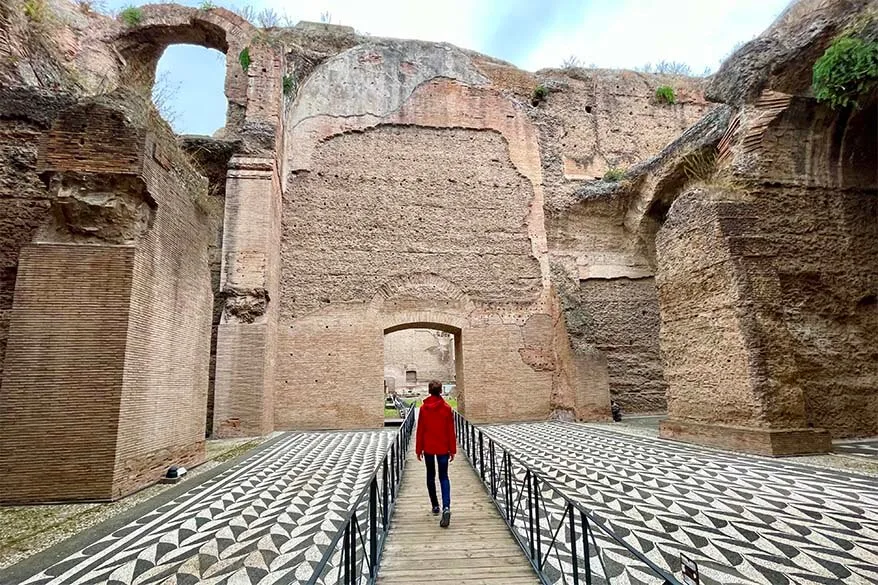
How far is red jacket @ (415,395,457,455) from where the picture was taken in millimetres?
3607

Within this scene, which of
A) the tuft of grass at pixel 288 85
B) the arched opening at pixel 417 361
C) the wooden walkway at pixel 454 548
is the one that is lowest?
the wooden walkway at pixel 454 548

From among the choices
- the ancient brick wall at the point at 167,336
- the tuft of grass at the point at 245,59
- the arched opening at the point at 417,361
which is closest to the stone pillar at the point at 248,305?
the ancient brick wall at the point at 167,336

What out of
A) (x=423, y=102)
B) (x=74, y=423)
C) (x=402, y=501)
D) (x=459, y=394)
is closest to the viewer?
(x=74, y=423)

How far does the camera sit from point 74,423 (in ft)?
13.1

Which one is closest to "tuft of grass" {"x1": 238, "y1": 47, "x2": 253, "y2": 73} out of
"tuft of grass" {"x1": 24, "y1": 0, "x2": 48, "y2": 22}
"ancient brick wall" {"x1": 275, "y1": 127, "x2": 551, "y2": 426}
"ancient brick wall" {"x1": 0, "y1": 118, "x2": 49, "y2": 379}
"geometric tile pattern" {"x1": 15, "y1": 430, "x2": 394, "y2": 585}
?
"ancient brick wall" {"x1": 275, "y1": 127, "x2": 551, "y2": 426}

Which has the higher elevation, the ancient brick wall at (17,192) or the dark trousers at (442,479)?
the ancient brick wall at (17,192)

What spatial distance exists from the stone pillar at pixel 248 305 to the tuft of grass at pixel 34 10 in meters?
3.52

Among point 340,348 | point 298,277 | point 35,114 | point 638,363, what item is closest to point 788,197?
point 638,363

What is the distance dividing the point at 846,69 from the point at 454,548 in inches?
272

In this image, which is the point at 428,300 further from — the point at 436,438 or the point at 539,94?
the point at 539,94

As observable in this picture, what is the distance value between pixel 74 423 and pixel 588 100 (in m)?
15.6

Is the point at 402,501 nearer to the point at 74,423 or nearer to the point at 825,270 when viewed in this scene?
the point at 74,423

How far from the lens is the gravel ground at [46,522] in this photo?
2980 millimetres

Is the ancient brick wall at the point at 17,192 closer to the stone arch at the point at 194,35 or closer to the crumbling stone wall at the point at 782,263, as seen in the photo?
the stone arch at the point at 194,35
